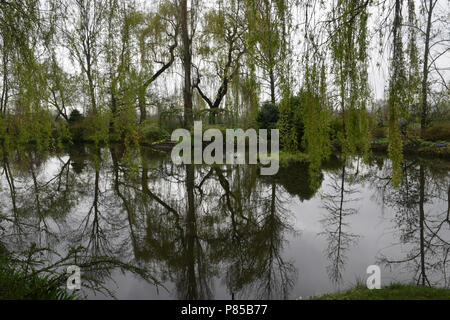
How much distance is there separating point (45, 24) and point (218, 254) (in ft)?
11.1

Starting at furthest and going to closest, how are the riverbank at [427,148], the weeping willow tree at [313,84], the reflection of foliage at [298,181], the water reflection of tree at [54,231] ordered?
the riverbank at [427,148] → the reflection of foliage at [298,181] → the water reflection of tree at [54,231] → the weeping willow tree at [313,84]

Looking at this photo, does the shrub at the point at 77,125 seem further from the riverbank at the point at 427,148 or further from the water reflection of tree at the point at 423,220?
the riverbank at the point at 427,148

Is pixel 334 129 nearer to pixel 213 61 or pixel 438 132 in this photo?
pixel 438 132

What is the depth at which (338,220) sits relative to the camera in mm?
4594

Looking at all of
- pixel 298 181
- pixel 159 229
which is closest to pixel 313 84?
pixel 159 229

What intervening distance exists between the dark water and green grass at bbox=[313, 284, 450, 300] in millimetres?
246

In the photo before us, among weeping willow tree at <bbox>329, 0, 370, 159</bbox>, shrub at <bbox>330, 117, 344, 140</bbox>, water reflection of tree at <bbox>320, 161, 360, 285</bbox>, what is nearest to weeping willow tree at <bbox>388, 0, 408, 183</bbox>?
weeping willow tree at <bbox>329, 0, 370, 159</bbox>

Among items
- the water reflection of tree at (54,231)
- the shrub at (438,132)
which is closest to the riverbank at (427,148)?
the shrub at (438,132)

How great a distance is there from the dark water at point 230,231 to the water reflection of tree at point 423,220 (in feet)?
0.06

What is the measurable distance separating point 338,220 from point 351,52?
3.04m

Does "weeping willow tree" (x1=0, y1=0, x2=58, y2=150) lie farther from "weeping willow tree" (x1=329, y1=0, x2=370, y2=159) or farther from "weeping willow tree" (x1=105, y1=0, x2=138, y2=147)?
"weeping willow tree" (x1=329, y1=0, x2=370, y2=159)

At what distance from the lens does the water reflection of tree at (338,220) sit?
3.22 m

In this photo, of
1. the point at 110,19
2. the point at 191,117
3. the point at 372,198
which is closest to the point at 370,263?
the point at 372,198

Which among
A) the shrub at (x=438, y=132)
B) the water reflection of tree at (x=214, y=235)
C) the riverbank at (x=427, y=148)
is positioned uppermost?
the shrub at (x=438, y=132)
